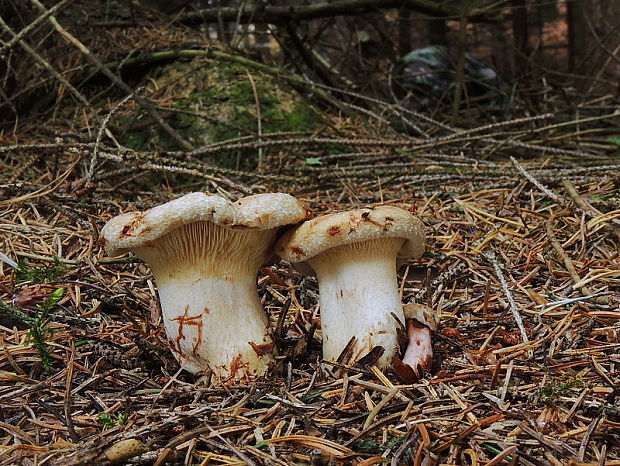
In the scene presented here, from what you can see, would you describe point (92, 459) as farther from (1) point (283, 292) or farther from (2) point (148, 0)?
(2) point (148, 0)

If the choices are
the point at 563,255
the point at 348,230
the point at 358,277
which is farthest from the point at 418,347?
the point at 563,255

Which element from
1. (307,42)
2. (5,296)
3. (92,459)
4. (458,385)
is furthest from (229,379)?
(307,42)

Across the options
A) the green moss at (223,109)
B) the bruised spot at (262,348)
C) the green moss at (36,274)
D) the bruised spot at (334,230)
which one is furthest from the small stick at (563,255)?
the green moss at (36,274)

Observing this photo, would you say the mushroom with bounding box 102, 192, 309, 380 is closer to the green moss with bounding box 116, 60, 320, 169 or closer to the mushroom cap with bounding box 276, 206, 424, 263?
the mushroom cap with bounding box 276, 206, 424, 263

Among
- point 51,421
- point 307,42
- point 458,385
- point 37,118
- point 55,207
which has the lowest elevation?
point 458,385

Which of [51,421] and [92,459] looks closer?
[92,459]

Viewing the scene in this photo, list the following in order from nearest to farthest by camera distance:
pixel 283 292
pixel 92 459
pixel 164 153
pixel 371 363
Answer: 1. pixel 92 459
2. pixel 371 363
3. pixel 283 292
4. pixel 164 153

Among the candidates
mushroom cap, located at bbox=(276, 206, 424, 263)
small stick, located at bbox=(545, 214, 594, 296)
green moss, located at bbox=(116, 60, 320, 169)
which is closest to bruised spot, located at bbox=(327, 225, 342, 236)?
mushroom cap, located at bbox=(276, 206, 424, 263)
